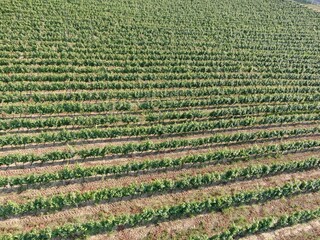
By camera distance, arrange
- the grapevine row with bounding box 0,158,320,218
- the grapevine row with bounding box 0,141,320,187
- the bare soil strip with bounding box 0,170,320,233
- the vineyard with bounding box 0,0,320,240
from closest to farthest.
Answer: the bare soil strip with bounding box 0,170,320,233 → the grapevine row with bounding box 0,158,320,218 → the vineyard with bounding box 0,0,320,240 → the grapevine row with bounding box 0,141,320,187

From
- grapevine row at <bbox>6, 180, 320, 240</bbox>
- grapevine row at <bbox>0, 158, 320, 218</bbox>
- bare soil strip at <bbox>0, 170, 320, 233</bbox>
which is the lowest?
grapevine row at <bbox>6, 180, 320, 240</bbox>

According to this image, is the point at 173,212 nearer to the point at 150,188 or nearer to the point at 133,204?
the point at 150,188

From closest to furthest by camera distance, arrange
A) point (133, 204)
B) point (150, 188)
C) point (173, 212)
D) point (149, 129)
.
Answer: point (173, 212) < point (133, 204) < point (150, 188) < point (149, 129)

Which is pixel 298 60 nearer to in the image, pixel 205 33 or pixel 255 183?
pixel 205 33

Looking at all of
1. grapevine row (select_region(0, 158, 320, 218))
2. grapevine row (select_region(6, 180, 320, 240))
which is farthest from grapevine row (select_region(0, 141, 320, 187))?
grapevine row (select_region(6, 180, 320, 240))

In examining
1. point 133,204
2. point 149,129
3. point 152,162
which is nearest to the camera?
point 133,204

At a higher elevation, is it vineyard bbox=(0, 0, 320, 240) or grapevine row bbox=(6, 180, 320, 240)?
vineyard bbox=(0, 0, 320, 240)

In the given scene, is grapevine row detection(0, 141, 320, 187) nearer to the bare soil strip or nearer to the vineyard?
the vineyard

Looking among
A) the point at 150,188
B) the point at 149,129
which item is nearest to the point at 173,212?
the point at 150,188

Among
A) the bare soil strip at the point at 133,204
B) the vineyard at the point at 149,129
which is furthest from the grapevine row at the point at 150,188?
the bare soil strip at the point at 133,204
